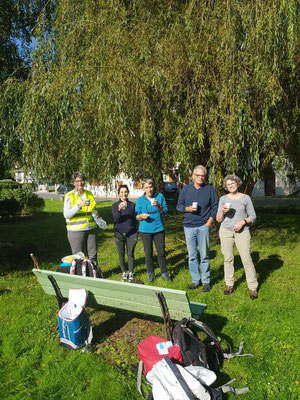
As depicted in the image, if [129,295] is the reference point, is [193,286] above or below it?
below

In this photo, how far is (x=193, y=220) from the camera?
4734 mm

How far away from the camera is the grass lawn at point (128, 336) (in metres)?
2.82

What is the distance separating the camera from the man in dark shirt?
4.68 meters

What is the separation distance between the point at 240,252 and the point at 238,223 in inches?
17.7

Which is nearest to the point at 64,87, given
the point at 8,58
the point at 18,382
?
the point at 8,58

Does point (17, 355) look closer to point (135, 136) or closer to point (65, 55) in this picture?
point (135, 136)

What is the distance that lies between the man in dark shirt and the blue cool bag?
76.4 inches

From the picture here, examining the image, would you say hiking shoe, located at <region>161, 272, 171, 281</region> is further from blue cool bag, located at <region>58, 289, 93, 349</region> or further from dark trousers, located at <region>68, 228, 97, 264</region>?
blue cool bag, located at <region>58, 289, 93, 349</region>

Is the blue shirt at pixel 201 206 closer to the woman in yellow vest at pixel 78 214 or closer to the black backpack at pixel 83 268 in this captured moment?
the woman in yellow vest at pixel 78 214

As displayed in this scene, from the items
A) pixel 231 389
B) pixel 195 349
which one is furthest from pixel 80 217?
pixel 231 389

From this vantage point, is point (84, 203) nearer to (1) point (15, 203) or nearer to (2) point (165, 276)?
(2) point (165, 276)

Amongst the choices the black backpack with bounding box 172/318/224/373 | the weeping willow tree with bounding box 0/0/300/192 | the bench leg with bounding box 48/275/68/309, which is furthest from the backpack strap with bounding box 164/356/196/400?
the weeping willow tree with bounding box 0/0/300/192

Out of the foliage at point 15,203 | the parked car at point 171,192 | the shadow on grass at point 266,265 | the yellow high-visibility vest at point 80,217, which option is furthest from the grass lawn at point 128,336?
the parked car at point 171,192

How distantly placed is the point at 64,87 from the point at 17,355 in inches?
166
